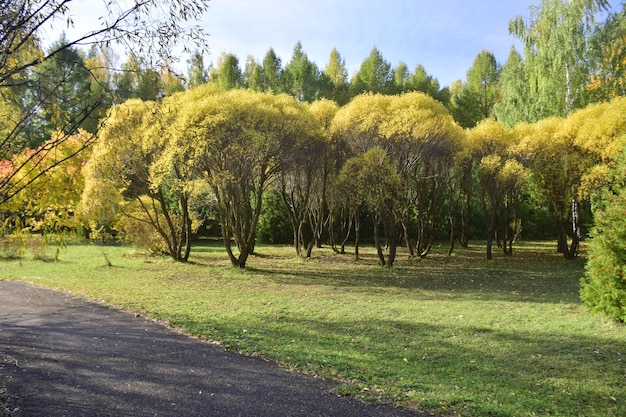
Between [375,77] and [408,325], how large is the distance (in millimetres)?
30491

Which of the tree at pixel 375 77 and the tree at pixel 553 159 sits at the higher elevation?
the tree at pixel 375 77

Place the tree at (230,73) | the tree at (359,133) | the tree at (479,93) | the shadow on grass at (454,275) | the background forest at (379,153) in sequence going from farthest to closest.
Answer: the tree at (230,73) → the tree at (479,93) → the tree at (359,133) → the shadow on grass at (454,275) → the background forest at (379,153)

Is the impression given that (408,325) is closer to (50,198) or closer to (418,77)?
(50,198)

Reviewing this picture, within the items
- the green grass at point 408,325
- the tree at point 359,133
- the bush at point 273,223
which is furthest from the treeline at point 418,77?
the bush at point 273,223

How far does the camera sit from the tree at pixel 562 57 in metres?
21.4

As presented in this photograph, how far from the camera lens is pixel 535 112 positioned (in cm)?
2281

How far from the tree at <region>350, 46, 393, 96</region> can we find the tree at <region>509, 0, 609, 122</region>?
13696 mm

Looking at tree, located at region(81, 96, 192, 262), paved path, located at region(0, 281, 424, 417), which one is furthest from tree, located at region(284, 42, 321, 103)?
paved path, located at region(0, 281, 424, 417)

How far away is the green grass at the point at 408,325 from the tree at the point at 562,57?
9607 mm

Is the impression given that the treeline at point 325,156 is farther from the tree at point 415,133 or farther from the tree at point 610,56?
the tree at point 610,56

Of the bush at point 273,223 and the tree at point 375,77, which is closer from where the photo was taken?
the bush at point 273,223

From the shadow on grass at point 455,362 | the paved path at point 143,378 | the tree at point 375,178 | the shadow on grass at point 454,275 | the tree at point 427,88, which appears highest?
the tree at point 427,88

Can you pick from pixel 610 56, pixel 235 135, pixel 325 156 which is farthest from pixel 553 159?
pixel 235 135

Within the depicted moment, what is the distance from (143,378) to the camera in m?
4.80
